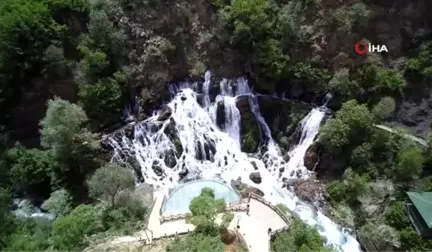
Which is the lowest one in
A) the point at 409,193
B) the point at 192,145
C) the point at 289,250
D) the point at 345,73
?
the point at 289,250

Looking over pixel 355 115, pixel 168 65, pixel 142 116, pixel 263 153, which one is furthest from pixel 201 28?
pixel 355 115

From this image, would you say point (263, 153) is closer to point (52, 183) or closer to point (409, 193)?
point (409, 193)

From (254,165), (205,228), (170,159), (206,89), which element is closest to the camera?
(205,228)

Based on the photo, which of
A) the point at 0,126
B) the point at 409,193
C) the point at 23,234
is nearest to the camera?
the point at 23,234

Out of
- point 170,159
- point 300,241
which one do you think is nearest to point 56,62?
point 170,159

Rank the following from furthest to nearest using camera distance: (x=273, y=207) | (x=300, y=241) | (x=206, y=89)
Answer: (x=206, y=89) < (x=273, y=207) < (x=300, y=241)

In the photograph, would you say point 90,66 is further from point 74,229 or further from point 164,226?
point 164,226

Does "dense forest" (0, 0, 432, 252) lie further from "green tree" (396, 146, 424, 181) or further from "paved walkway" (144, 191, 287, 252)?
"paved walkway" (144, 191, 287, 252)

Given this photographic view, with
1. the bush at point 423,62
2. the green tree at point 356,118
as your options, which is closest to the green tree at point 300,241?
the green tree at point 356,118

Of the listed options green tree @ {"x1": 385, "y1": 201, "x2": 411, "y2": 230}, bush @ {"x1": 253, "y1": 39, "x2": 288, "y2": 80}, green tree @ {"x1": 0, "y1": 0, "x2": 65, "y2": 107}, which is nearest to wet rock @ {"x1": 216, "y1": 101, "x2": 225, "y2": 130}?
bush @ {"x1": 253, "y1": 39, "x2": 288, "y2": 80}
